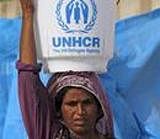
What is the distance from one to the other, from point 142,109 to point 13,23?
29.3 inches

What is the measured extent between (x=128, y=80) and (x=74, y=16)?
2.26 ft

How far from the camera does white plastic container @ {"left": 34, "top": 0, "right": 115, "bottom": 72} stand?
2922 mm

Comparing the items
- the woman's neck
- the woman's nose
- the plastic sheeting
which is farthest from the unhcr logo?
the plastic sheeting

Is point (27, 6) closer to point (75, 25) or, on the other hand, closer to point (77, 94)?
point (75, 25)

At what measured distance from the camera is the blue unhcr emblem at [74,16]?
2.92m

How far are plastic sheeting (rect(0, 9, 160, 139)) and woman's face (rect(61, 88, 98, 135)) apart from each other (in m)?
0.45

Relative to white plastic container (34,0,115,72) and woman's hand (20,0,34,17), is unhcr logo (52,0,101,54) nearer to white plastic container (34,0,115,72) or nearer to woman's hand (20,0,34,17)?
white plastic container (34,0,115,72)

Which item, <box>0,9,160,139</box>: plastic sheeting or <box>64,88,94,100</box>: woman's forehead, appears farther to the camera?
<box>0,9,160,139</box>: plastic sheeting

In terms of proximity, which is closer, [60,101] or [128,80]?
[60,101]

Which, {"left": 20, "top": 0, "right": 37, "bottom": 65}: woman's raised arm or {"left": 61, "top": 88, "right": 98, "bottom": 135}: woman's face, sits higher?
{"left": 20, "top": 0, "right": 37, "bottom": 65}: woman's raised arm

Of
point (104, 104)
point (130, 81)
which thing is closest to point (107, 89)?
point (130, 81)

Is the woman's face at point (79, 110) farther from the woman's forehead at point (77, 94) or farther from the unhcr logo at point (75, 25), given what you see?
the unhcr logo at point (75, 25)

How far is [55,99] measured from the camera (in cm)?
300

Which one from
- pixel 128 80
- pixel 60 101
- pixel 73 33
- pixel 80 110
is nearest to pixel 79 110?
pixel 80 110
